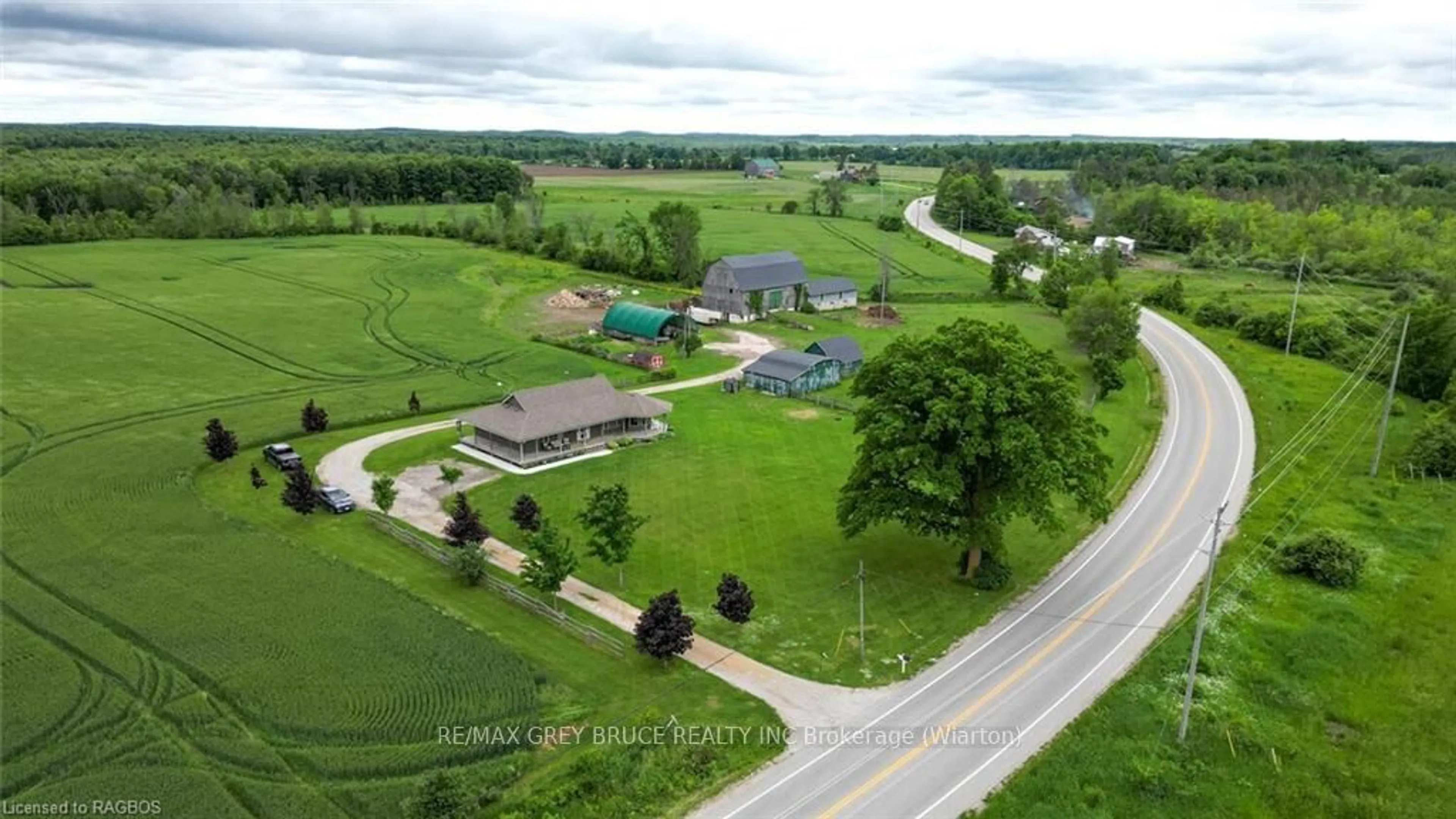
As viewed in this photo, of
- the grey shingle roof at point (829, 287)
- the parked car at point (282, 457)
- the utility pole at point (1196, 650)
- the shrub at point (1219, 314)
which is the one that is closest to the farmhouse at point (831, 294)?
the grey shingle roof at point (829, 287)

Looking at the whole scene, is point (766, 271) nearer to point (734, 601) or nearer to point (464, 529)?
point (464, 529)

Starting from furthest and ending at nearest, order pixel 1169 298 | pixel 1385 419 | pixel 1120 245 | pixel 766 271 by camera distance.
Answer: pixel 1120 245 < pixel 1169 298 < pixel 766 271 < pixel 1385 419

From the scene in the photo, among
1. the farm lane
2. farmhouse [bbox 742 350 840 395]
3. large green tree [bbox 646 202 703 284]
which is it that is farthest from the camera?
large green tree [bbox 646 202 703 284]

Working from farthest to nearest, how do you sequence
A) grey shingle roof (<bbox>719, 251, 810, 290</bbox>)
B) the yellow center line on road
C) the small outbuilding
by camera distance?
1. grey shingle roof (<bbox>719, 251, 810, 290</bbox>)
2. the small outbuilding
3. the yellow center line on road

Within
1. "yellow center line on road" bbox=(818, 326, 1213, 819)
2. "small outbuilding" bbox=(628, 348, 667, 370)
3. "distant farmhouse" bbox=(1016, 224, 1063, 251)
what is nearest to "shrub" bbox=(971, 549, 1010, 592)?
"yellow center line on road" bbox=(818, 326, 1213, 819)

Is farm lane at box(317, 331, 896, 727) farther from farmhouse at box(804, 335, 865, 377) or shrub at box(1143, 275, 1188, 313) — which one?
shrub at box(1143, 275, 1188, 313)

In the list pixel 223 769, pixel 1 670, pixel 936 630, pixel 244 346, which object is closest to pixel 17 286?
pixel 244 346

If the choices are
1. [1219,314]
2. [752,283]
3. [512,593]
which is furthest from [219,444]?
[1219,314]
